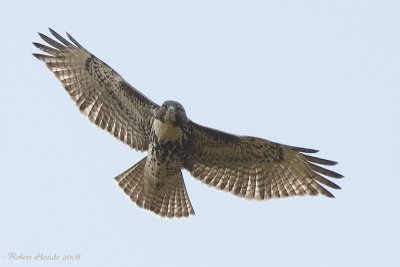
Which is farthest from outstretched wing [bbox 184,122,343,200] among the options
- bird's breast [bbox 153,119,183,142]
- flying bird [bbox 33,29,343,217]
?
bird's breast [bbox 153,119,183,142]

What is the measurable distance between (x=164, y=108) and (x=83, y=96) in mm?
1767

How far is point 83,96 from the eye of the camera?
1248 centimetres

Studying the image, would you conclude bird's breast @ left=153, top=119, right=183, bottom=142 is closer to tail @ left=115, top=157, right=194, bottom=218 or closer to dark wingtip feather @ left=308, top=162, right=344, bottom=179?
tail @ left=115, top=157, right=194, bottom=218

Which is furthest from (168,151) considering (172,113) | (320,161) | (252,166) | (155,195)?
(320,161)

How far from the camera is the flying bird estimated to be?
11.8m

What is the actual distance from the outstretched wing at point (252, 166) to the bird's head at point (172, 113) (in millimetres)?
444

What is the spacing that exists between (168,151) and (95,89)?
170 centimetres

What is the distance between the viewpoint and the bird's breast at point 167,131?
1138 cm

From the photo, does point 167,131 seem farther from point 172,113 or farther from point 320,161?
point 320,161

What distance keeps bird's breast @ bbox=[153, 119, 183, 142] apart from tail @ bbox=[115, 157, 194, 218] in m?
1.12

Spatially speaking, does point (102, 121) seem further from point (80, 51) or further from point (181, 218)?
point (181, 218)

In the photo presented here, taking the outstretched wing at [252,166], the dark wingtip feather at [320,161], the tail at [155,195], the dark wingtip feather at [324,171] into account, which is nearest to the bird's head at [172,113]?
the outstretched wing at [252,166]

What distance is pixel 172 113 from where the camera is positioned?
36.9 feet

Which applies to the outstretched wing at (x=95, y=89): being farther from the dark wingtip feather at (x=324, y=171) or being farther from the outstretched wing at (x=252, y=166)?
the dark wingtip feather at (x=324, y=171)
